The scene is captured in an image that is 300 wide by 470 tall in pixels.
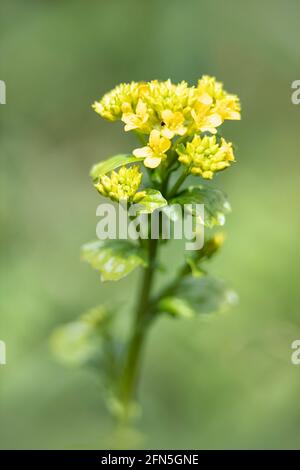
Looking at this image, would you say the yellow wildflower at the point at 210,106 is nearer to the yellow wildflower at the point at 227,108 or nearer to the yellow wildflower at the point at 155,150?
the yellow wildflower at the point at 227,108

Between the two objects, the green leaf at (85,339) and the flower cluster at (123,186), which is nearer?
the flower cluster at (123,186)

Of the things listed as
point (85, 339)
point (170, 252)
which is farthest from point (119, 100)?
point (170, 252)

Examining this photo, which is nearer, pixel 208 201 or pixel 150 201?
pixel 150 201

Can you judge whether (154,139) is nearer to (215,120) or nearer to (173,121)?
(173,121)

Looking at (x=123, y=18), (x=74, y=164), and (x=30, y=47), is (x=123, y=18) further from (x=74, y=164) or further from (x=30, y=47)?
(x=74, y=164)

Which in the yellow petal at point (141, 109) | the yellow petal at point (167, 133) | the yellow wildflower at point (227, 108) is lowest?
the yellow petal at point (167, 133)

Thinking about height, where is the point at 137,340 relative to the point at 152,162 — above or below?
below

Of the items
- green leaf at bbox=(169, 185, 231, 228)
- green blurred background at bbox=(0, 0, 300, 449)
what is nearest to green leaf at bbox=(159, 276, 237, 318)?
green leaf at bbox=(169, 185, 231, 228)

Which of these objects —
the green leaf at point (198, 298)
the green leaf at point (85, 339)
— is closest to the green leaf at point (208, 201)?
the green leaf at point (198, 298)
